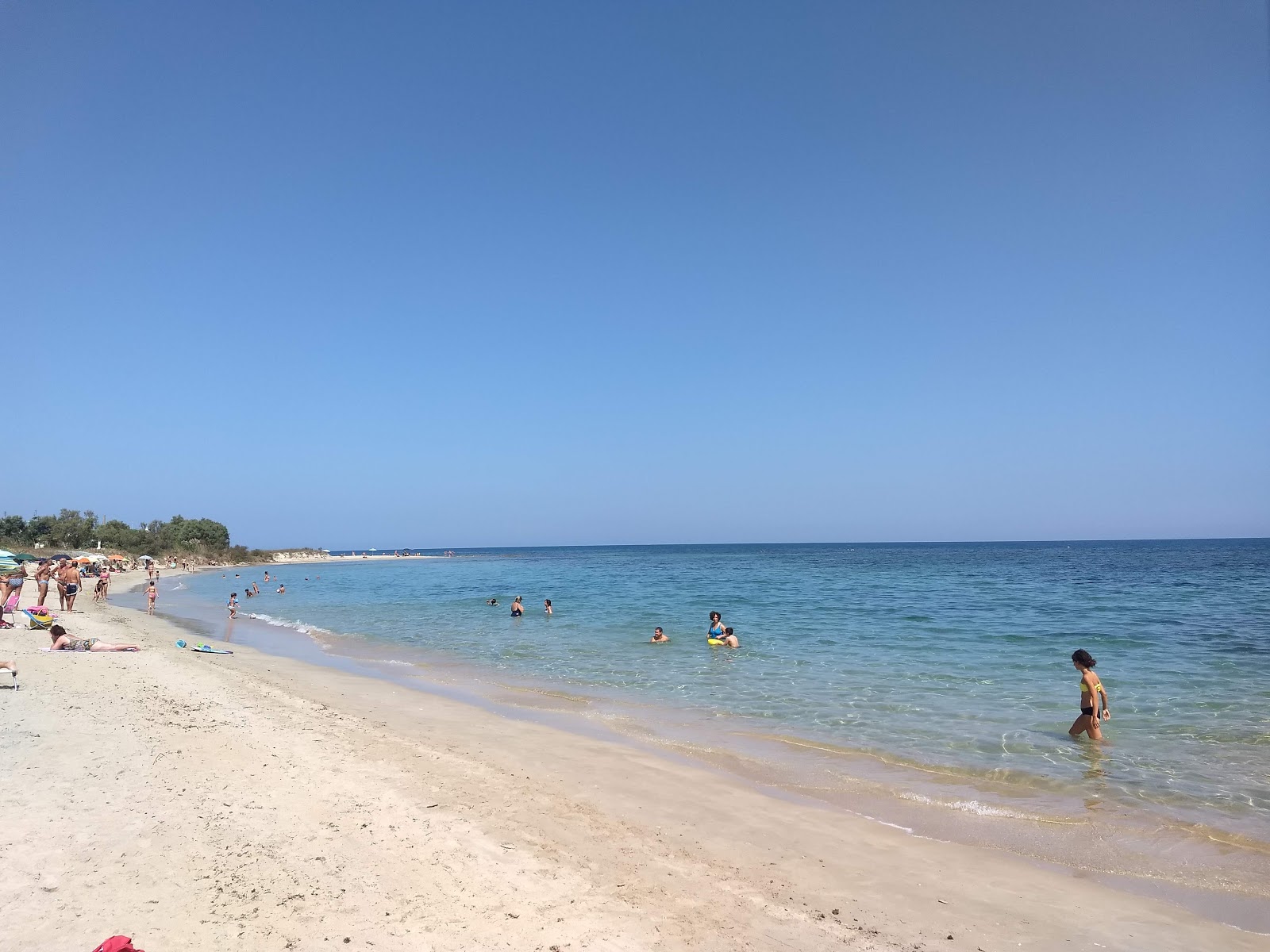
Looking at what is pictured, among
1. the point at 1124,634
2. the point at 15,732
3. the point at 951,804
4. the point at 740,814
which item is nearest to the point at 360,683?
the point at 15,732

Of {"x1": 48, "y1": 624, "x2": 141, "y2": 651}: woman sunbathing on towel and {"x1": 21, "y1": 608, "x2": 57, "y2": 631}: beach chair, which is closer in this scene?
{"x1": 48, "y1": 624, "x2": 141, "y2": 651}: woman sunbathing on towel

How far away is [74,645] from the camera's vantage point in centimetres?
1476

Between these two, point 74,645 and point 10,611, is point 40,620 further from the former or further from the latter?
point 74,645

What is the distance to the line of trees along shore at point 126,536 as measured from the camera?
60.1 m

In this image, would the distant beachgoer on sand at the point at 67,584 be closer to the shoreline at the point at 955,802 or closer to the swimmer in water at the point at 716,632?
the shoreline at the point at 955,802

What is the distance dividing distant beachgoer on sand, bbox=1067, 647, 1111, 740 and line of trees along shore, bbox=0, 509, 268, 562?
70038 mm

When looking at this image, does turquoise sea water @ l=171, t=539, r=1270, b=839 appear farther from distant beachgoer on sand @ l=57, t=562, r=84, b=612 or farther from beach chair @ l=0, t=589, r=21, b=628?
beach chair @ l=0, t=589, r=21, b=628

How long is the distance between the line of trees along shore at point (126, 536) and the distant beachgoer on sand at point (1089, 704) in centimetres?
7004

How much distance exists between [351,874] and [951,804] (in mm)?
6209

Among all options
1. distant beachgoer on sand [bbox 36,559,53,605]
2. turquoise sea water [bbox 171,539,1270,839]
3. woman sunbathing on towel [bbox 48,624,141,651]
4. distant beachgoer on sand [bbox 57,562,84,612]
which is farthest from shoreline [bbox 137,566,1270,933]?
distant beachgoer on sand [bbox 57,562,84,612]

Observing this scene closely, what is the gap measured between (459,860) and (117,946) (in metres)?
2.32

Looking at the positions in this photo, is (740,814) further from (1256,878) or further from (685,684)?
(685,684)

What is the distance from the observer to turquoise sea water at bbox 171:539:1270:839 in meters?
9.17

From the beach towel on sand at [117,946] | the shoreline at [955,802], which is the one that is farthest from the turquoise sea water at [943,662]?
the beach towel on sand at [117,946]
